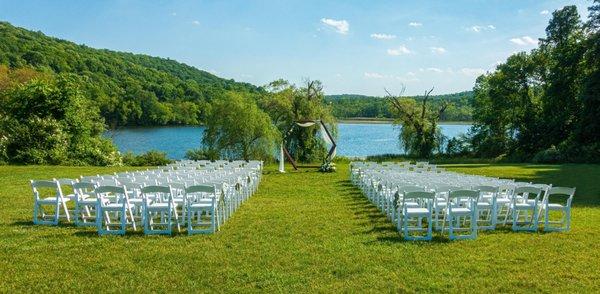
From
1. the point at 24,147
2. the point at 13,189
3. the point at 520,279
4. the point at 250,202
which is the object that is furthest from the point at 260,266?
the point at 24,147

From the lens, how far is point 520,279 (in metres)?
6.09

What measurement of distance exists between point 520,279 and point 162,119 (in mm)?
63895

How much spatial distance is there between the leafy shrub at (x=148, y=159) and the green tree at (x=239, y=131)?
333 cm

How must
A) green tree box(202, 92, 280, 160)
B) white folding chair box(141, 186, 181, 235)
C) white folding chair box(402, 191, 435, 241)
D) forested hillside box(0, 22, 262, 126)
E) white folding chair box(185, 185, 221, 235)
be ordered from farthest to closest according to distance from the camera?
forested hillside box(0, 22, 262, 126) < green tree box(202, 92, 280, 160) < white folding chair box(185, 185, 221, 235) < white folding chair box(141, 186, 181, 235) < white folding chair box(402, 191, 435, 241)

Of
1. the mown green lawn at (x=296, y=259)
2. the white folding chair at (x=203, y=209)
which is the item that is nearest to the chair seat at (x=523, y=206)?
the mown green lawn at (x=296, y=259)

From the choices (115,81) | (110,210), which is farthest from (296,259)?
(115,81)

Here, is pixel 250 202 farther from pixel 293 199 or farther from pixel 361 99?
pixel 361 99

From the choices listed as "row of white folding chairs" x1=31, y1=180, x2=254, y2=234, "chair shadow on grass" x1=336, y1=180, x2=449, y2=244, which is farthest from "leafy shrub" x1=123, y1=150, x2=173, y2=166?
"row of white folding chairs" x1=31, y1=180, x2=254, y2=234

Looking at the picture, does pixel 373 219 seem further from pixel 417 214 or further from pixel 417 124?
pixel 417 124

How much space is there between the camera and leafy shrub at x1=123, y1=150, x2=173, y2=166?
2906 centimetres

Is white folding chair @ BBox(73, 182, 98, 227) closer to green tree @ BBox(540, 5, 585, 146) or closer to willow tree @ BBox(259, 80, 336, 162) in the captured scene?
willow tree @ BBox(259, 80, 336, 162)

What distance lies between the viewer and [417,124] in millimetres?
42562

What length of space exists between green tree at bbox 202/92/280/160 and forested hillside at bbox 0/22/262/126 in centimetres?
2155

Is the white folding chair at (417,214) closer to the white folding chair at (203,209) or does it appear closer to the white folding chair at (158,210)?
the white folding chair at (203,209)
